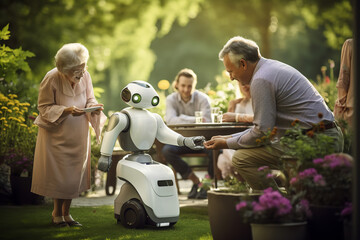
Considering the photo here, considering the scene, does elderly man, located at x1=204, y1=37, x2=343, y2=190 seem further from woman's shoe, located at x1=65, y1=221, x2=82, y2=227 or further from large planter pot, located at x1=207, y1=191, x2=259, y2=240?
woman's shoe, located at x1=65, y1=221, x2=82, y2=227

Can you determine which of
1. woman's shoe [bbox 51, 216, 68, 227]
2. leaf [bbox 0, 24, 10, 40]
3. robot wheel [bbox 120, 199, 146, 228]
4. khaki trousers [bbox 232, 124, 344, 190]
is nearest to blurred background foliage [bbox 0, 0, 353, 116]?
leaf [bbox 0, 24, 10, 40]

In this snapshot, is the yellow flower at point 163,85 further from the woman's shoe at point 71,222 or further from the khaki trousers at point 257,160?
the khaki trousers at point 257,160

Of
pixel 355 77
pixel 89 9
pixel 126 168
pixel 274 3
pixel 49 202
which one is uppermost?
pixel 274 3

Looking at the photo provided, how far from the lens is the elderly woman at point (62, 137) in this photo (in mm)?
5762

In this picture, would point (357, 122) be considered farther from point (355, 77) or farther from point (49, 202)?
point (49, 202)

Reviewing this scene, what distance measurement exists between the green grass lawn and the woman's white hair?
4.85ft

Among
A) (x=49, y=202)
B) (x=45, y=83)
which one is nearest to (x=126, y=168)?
(x=45, y=83)

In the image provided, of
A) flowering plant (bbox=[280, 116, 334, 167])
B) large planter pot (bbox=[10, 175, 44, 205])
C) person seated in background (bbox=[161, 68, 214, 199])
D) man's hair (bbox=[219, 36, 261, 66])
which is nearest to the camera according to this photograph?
flowering plant (bbox=[280, 116, 334, 167])

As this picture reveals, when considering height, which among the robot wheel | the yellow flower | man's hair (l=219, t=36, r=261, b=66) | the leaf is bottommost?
the robot wheel

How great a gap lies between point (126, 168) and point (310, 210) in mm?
2323

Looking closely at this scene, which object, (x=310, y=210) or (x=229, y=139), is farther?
(x=229, y=139)

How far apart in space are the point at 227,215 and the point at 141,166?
64.1 inches

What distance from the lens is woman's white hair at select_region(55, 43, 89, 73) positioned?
5.70 meters

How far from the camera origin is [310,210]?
3918 mm
